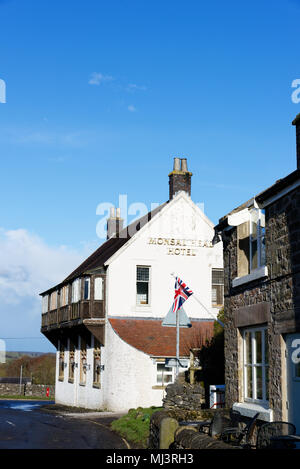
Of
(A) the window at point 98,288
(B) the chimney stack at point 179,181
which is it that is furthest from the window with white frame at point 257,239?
(B) the chimney stack at point 179,181

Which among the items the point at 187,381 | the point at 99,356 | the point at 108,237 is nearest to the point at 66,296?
the point at 99,356

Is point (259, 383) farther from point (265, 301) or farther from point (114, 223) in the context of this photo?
point (114, 223)

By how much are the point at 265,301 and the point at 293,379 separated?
6.22 ft

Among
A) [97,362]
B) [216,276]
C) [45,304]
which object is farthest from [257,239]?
[45,304]

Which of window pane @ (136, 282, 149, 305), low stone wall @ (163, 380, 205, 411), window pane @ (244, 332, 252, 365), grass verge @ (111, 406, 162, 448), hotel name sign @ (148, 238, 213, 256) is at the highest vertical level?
hotel name sign @ (148, 238, 213, 256)

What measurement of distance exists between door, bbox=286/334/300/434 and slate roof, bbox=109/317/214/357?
14165 millimetres

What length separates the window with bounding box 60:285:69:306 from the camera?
1305 inches

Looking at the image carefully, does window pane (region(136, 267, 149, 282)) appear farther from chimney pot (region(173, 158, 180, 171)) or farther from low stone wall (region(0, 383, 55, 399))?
low stone wall (region(0, 383, 55, 399))

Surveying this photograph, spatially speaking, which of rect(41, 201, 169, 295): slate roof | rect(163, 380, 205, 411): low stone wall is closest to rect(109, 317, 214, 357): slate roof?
rect(41, 201, 169, 295): slate roof

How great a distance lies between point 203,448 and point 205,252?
811 inches

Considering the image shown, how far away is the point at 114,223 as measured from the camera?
40344 millimetres

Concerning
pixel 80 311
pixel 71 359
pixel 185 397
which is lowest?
pixel 185 397

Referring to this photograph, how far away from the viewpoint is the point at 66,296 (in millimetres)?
33312
